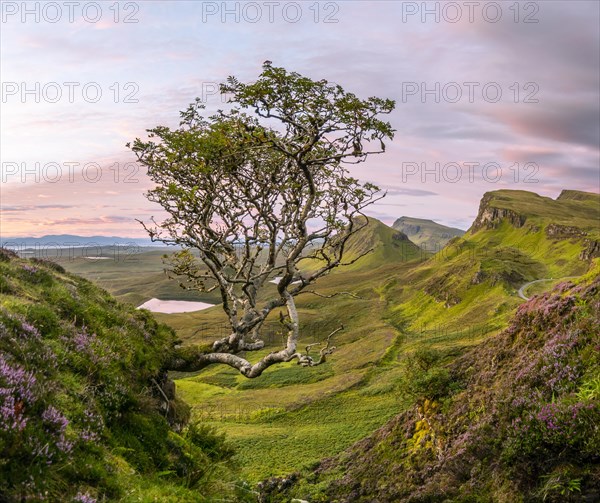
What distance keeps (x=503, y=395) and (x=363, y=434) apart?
28826 mm

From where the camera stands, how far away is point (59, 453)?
6.91m

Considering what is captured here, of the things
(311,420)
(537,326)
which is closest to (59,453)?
(537,326)

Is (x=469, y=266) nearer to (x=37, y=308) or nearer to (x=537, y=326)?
(x=537, y=326)

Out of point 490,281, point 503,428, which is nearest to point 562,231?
point 490,281

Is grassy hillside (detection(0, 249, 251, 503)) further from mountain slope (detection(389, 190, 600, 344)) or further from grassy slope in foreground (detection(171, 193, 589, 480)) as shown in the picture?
mountain slope (detection(389, 190, 600, 344))

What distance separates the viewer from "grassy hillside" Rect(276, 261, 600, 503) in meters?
11.6

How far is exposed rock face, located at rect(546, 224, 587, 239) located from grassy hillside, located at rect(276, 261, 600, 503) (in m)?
186

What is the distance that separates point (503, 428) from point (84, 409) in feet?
48.3

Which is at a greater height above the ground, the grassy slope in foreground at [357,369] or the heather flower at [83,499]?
the heather flower at [83,499]

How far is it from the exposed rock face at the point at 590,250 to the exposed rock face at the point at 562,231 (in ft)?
75.6

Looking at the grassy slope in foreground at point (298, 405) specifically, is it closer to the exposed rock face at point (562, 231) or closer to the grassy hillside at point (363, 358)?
the grassy hillside at point (363, 358)

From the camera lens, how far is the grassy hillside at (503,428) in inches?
458

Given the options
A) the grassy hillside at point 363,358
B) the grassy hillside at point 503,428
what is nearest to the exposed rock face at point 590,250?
the grassy hillside at point 363,358

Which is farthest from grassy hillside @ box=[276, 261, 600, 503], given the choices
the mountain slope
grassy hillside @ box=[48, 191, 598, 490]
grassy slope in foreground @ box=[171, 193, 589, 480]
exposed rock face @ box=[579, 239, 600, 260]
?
exposed rock face @ box=[579, 239, 600, 260]
